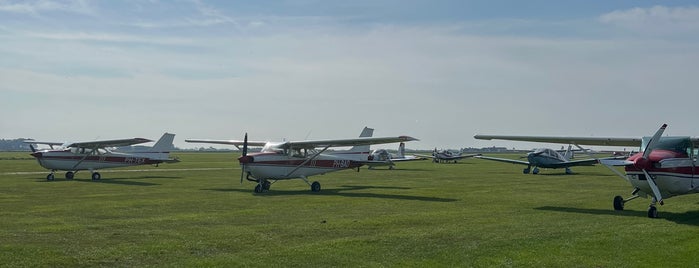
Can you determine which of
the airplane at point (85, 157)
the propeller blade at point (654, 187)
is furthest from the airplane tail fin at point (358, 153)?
the propeller blade at point (654, 187)

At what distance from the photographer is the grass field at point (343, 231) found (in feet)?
30.0

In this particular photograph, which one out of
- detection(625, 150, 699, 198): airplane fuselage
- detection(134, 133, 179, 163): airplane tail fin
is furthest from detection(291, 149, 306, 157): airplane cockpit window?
detection(134, 133, 179, 163): airplane tail fin

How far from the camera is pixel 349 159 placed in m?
27.1

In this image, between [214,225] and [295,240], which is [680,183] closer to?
[295,240]

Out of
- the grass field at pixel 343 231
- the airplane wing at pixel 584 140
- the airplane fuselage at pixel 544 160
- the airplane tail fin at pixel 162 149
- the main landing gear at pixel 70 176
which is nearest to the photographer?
the grass field at pixel 343 231

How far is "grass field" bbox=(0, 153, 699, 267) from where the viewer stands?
9.13m

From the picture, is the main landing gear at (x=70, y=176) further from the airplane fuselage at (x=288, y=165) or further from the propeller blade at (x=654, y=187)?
the propeller blade at (x=654, y=187)

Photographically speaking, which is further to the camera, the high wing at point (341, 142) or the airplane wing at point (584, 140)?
the high wing at point (341, 142)

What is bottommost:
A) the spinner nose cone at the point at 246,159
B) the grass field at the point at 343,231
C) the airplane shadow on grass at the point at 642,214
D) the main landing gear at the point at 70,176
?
the grass field at the point at 343,231

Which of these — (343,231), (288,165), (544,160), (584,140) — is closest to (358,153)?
(288,165)

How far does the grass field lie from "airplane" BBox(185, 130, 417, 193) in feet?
9.68

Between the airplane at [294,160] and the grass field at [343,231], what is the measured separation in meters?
2.95

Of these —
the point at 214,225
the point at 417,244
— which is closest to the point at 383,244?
the point at 417,244

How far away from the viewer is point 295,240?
36.2ft
